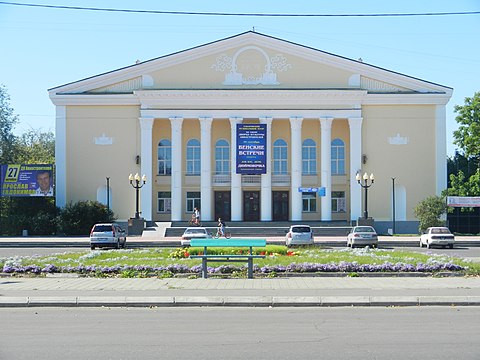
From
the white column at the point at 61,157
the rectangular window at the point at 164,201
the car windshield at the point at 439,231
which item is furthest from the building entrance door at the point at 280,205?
the car windshield at the point at 439,231

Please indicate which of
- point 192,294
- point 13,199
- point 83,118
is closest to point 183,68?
point 83,118

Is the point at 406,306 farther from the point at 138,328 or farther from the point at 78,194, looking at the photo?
the point at 78,194

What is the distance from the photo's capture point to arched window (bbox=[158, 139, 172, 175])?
6159 cm

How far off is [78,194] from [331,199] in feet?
73.3

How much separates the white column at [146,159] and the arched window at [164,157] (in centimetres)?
246

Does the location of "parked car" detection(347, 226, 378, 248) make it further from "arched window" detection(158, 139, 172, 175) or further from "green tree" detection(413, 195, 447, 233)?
"arched window" detection(158, 139, 172, 175)

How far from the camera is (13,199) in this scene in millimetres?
55656

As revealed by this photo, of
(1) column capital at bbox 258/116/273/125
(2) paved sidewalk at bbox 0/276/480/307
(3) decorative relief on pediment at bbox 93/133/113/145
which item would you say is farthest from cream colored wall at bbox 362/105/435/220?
(2) paved sidewalk at bbox 0/276/480/307

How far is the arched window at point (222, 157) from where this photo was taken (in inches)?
2419

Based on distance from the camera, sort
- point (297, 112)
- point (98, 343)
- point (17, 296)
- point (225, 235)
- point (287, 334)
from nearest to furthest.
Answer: point (98, 343), point (287, 334), point (17, 296), point (225, 235), point (297, 112)

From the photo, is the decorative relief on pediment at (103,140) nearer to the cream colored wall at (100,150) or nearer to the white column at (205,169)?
the cream colored wall at (100,150)

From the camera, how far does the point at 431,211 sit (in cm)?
5600

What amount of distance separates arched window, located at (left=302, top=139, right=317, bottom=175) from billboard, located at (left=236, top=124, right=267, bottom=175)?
16.0ft

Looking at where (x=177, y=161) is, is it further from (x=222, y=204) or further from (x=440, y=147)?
(x=440, y=147)
